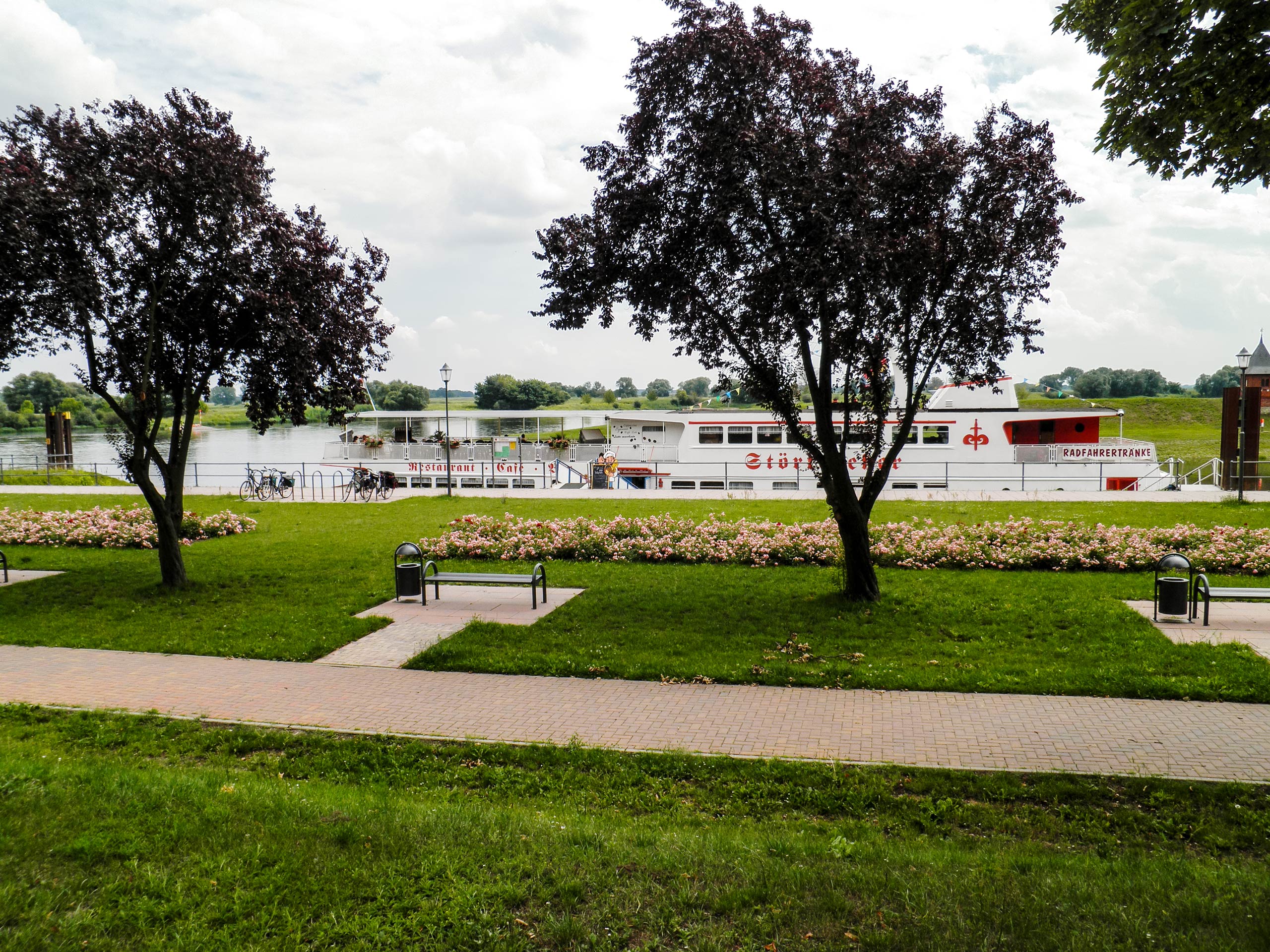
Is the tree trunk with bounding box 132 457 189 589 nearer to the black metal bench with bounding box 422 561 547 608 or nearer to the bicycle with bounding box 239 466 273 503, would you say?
the black metal bench with bounding box 422 561 547 608

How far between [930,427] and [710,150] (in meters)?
22.5

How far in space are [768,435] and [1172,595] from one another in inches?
840

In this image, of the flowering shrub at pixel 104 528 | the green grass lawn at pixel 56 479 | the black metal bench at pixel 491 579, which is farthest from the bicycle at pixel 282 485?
the black metal bench at pixel 491 579

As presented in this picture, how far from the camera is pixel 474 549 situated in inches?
578

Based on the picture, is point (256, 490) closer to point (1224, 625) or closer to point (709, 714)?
point (709, 714)

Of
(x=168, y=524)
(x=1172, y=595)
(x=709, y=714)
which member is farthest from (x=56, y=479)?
(x=1172, y=595)

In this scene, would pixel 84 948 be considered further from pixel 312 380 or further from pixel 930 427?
pixel 930 427

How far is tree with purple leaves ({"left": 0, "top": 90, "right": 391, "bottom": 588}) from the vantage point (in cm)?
1024

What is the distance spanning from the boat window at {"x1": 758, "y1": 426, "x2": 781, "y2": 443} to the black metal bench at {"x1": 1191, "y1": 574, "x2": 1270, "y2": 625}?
21001mm

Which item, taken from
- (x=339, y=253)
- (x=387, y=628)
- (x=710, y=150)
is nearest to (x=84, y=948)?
(x=387, y=628)

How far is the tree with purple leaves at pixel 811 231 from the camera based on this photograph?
348 inches

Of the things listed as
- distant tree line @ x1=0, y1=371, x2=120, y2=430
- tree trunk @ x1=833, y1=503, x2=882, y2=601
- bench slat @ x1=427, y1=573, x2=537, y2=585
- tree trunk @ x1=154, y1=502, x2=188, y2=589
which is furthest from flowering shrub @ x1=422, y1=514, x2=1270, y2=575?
distant tree line @ x1=0, y1=371, x2=120, y2=430

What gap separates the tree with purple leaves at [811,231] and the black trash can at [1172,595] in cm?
315

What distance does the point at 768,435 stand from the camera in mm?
30469
